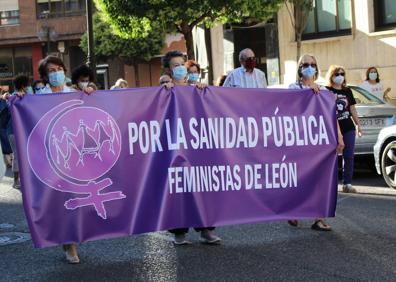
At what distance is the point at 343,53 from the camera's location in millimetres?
20516

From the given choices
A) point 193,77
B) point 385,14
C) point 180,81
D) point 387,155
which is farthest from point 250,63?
point 385,14

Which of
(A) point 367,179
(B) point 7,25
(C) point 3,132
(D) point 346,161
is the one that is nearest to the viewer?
(D) point 346,161

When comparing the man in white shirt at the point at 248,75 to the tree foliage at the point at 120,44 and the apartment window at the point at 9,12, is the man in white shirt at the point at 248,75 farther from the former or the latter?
the apartment window at the point at 9,12

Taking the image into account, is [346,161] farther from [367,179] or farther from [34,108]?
[34,108]

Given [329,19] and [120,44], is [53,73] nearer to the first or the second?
[329,19]

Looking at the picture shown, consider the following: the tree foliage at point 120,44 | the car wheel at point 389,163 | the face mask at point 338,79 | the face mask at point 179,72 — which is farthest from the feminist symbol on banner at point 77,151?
the tree foliage at point 120,44

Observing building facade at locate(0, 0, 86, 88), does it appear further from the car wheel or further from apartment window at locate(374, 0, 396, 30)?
the car wheel

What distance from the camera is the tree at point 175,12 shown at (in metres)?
16.6

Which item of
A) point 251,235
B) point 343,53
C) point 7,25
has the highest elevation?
point 7,25

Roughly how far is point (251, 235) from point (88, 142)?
2029mm

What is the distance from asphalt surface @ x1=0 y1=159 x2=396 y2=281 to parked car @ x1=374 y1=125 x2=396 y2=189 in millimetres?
1957

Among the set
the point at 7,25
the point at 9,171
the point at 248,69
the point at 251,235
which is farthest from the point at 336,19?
the point at 7,25

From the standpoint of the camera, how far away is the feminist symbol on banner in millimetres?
5605

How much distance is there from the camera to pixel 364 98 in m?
11.7
